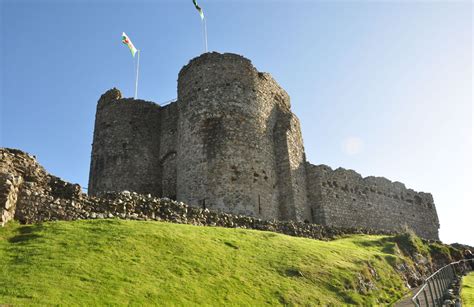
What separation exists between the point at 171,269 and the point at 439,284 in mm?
9464

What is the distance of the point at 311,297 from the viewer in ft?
37.7

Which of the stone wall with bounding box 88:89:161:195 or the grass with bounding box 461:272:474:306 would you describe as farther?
the stone wall with bounding box 88:89:161:195

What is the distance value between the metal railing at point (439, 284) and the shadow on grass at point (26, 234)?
9090 millimetres

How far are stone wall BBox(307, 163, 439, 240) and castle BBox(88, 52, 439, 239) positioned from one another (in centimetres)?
9

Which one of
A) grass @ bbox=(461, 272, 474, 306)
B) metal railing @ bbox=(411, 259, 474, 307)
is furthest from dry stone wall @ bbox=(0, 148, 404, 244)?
grass @ bbox=(461, 272, 474, 306)

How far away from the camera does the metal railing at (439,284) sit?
10.4 metres

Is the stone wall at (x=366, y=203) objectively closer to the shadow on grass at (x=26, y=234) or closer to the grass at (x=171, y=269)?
the grass at (x=171, y=269)

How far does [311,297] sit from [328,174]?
1850cm

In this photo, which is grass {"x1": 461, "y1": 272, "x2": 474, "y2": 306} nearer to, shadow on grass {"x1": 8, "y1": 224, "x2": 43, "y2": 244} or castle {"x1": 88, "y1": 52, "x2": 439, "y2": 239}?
castle {"x1": 88, "y1": 52, "x2": 439, "y2": 239}

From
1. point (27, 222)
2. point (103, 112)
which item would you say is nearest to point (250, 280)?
point (27, 222)

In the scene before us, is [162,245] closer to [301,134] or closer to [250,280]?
[250,280]

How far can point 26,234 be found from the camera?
428 inches

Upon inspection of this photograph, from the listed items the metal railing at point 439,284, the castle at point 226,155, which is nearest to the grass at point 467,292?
the metal railing at point 439,284

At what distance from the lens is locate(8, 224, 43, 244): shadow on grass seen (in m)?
10.6
